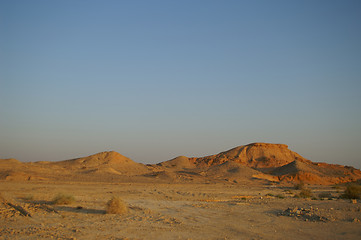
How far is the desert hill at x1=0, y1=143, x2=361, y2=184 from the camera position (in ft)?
141

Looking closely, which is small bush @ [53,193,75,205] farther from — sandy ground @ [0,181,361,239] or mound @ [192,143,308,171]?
mound @ [192,143,308,171]

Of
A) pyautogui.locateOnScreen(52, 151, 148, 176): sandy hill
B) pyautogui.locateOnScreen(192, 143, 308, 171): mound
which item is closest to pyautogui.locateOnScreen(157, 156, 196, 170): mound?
pyautogui.locateOnScreen(192, 143, 308, 171): mound

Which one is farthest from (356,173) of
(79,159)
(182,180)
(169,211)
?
(169,211)

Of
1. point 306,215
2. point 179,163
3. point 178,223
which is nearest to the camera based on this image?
point 178,223

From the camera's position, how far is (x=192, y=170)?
209 feet

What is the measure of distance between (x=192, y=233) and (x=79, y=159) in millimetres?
51971

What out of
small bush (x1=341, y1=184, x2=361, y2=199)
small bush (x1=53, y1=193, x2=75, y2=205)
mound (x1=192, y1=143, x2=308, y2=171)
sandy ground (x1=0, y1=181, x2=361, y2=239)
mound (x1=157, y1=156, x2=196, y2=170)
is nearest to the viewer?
sandy ground (x1=0, y1=181, x2=361, y2=239)

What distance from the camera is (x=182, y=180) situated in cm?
4453

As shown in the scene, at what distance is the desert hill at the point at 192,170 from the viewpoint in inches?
1692

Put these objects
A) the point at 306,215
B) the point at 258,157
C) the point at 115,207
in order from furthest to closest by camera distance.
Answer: the point at 258,157
the point at 115,207
the point at 306,215

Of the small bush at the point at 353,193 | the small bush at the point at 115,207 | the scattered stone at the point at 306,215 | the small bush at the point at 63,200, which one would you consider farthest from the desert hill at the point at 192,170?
the scattered stone at the point at 306,215

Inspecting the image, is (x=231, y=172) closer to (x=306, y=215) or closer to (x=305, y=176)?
(x=305, y=176)

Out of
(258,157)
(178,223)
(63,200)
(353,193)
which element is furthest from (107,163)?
(178,223)

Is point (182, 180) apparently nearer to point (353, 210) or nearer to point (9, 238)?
point (353, 210)
